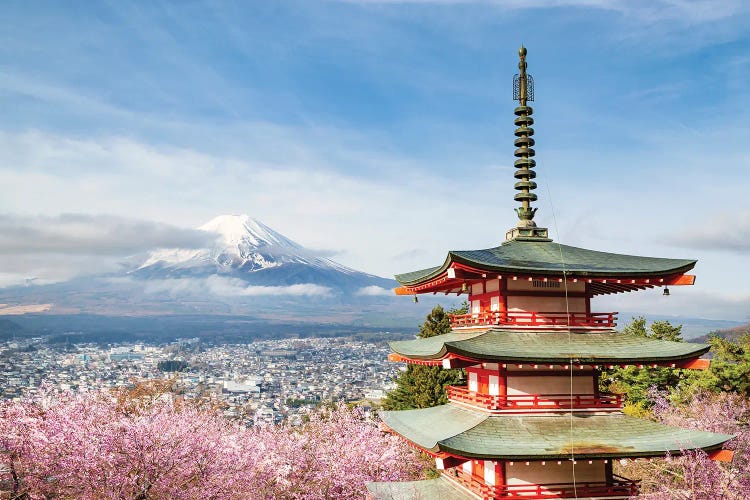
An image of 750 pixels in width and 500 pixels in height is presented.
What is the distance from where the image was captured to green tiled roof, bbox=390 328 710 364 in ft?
53.9

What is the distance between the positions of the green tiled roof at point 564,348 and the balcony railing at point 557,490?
3.19 metres

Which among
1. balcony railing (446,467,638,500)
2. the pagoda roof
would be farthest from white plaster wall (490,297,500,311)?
balcony railing (446,467,638,500)

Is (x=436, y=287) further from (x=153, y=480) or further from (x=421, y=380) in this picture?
(x=421, y=380)

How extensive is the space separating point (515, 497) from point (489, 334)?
4.04 meters

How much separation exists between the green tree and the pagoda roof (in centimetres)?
2230

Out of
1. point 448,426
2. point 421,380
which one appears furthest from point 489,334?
point 421,380

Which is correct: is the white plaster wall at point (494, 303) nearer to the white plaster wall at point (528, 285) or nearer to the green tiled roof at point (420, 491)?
the white plaster wall at point (528, 285)

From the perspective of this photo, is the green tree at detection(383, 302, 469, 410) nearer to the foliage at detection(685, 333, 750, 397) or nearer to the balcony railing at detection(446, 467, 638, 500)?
the foliage at detection(685, 333, 750, 397)

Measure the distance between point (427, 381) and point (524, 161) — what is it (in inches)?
905

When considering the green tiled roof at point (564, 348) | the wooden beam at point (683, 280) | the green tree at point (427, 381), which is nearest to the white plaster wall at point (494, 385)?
the green tiled roof at point (564, 348)

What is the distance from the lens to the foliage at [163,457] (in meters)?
23.9

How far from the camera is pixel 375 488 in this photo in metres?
21.2

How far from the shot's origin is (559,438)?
1641 cm

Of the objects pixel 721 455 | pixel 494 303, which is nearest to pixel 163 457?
pixel 494 303
